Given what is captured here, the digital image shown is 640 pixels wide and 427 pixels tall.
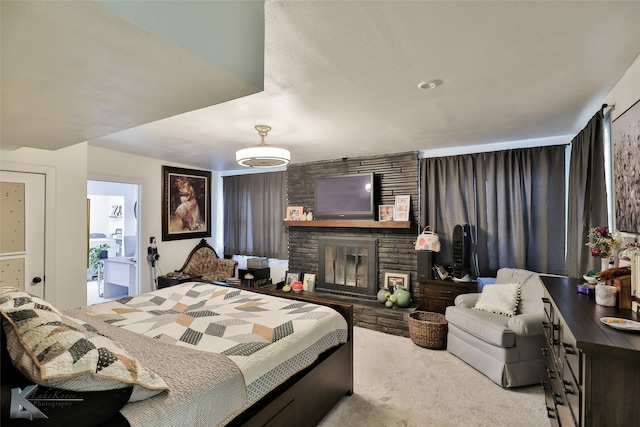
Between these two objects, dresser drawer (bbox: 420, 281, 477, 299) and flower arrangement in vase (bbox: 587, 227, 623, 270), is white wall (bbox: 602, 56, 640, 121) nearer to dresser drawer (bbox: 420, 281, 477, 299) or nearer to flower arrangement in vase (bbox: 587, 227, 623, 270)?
flower arrangement in vase (bbox: 587, 227, 623, 270)

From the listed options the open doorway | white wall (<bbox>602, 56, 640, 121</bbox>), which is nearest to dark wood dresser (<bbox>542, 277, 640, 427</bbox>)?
white wall (<bbox>602, 56, 640, 121</bbox>)

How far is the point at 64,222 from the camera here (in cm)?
295

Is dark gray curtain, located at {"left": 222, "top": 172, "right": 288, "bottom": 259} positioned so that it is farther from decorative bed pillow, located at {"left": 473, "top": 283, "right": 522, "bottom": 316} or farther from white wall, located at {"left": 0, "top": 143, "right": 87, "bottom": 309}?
decorative bed pillow, located at {"left": 473, "top": 283, "right": 522, "bottom": 316}

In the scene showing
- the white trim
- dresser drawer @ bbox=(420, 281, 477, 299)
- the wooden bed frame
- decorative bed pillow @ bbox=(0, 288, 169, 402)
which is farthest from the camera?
dresser drawer @ bbox=(420, 281, 477, 299)

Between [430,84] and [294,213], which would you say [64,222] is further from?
[430,84]

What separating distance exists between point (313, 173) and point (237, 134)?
1895 mm

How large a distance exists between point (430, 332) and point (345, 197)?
7.08 feet

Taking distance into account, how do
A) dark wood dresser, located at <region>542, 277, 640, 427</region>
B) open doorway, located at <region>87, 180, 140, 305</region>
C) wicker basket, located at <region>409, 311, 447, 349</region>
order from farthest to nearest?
open doorway, located at <region>87, 180, 140, 305</region> < wicker basket, located at <region>409, 311, 447, 349</region> < dark wood dresser, located at <region>542, 277, 640, 427</region>

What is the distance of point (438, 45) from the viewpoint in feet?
5.30

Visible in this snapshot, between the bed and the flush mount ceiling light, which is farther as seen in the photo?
the flush mount ceiling light

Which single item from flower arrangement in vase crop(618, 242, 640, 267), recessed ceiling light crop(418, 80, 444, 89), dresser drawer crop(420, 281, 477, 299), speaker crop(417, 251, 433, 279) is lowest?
dresser drawer crop(420, 281, 477, 299)

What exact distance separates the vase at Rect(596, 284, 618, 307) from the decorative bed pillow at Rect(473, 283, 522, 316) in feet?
4.98

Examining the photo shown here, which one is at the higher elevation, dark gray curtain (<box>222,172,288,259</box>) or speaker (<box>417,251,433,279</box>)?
dark gray curtain (<box>222,172,288,259</box>)

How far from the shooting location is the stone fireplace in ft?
14.8
